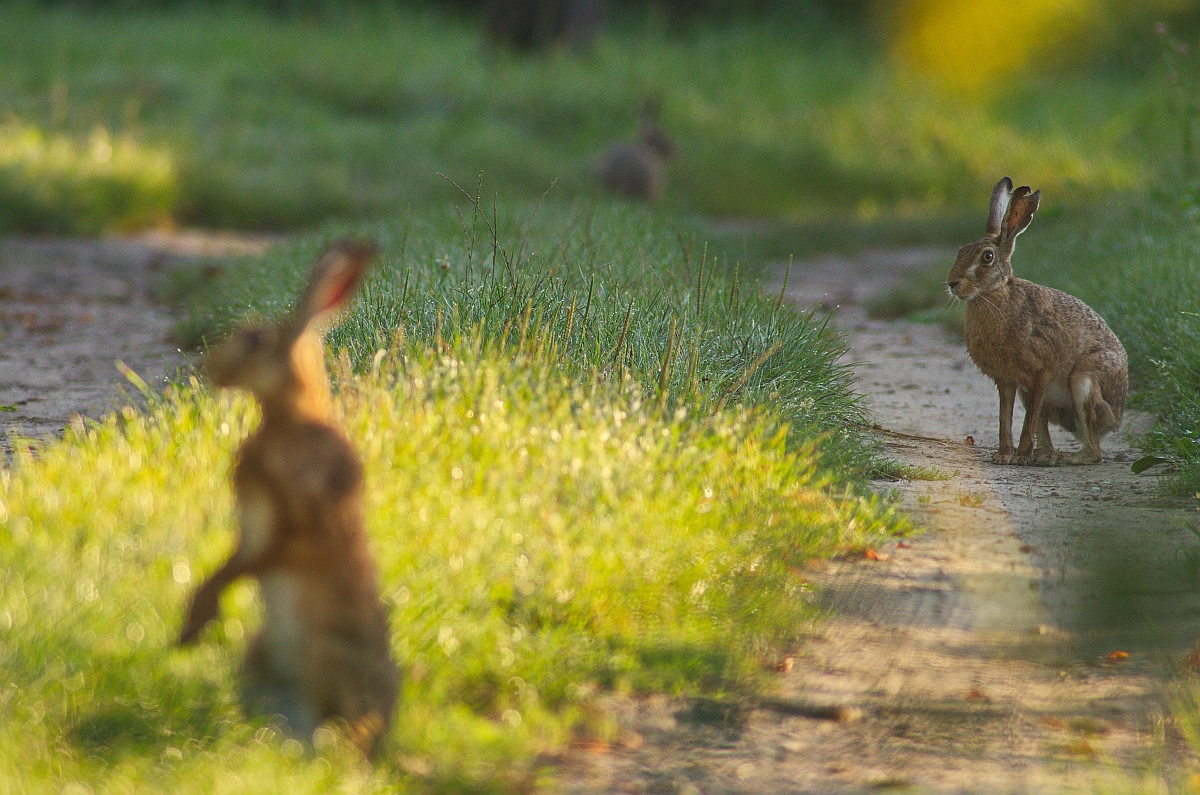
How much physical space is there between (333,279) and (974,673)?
68.1 inches

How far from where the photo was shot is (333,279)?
2.41m

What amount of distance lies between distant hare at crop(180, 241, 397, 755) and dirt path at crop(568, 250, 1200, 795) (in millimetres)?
480

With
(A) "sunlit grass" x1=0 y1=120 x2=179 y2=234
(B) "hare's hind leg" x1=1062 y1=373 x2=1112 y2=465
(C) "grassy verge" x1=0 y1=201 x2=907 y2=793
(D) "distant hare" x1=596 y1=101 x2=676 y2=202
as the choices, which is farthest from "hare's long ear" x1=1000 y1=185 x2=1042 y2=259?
(A) "sunlit grass" x1=0 y1=120 x2=179 y2=234

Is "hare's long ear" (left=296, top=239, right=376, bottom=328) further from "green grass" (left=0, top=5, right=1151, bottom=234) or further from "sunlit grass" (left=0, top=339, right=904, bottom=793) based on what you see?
"green grass" (left=0, top=5, right=1151, bottom=234)

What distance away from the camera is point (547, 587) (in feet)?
10.0

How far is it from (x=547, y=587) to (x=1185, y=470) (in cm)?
247

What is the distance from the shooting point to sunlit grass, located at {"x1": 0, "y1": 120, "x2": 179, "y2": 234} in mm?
10273

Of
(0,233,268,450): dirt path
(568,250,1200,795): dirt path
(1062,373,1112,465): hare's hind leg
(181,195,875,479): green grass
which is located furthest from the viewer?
(0,233,268,450): dirt path

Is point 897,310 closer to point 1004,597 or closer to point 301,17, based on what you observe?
point 1004,597

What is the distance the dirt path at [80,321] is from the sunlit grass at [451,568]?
1170 millimetres

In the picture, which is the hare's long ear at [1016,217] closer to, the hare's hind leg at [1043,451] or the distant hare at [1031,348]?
the distant hare at [1031,348]

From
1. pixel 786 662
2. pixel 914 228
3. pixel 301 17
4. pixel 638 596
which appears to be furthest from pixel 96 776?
pixel 301 17

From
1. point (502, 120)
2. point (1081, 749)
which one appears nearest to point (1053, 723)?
point (1081, 749)

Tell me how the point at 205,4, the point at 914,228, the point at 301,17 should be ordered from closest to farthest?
the point at 914,228 < the point at 301,17 < the point at 205,4
